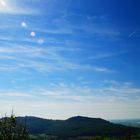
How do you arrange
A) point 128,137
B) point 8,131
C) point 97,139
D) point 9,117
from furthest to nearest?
1. point 97,139
2. point 9,117
3. point 128,137
4. point 8,131

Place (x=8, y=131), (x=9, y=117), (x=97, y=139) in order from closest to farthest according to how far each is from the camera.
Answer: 1. (x=8, y=131)
2. (x=9, y=117)
3. (x=97, y=139)

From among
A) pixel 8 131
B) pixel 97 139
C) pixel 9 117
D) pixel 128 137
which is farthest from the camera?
pixel 97 139

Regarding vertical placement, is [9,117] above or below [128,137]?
above

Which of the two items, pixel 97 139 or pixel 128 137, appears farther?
pixel 97 139

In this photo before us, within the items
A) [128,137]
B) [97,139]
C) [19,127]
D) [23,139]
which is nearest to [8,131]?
[23,139]

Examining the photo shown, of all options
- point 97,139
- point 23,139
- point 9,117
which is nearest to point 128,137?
point 23,139

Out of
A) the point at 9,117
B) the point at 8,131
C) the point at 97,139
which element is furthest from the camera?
the point at 97,139

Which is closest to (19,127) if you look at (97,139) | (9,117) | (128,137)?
(9,117)

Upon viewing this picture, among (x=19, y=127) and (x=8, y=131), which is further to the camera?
(x=19, y=127)

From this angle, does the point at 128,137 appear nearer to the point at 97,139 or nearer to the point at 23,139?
the point at 23,139

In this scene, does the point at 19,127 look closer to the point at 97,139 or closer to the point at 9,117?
the point at 9,117

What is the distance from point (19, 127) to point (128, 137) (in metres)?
17.7

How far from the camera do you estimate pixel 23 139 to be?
4594 cm

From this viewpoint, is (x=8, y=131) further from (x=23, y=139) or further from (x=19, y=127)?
(x=19, y=127)
